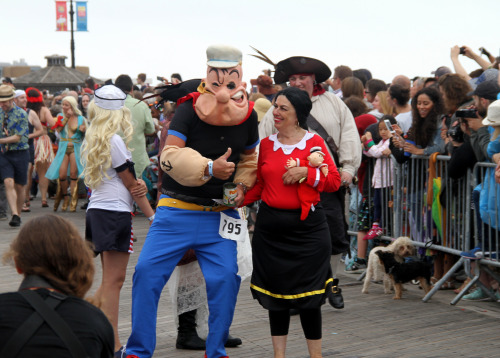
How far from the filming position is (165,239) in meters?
5.06

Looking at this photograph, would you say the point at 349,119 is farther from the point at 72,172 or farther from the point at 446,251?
the point at 72,172

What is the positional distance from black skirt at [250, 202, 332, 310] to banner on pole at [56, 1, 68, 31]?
147 feet

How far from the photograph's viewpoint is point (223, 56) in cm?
516

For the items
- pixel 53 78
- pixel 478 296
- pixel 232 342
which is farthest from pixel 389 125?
pixel 53 78

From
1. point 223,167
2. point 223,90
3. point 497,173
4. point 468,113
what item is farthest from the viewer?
point 468,113

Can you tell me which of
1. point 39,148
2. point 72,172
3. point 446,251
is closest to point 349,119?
point 446,251

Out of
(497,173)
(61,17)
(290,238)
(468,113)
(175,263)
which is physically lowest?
(175,263)

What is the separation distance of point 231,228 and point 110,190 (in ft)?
2.93

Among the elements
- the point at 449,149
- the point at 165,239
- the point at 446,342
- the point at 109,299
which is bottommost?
the point at 446,342

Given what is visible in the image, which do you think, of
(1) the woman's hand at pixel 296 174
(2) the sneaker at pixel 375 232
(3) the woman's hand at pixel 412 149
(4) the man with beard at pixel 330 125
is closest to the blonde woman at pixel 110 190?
(1) the woman's hand at pixel 296 174

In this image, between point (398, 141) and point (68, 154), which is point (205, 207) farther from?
point (68, 154)

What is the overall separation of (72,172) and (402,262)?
7815 mm

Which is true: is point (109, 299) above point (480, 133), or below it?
below

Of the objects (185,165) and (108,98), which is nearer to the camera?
(185,165)
